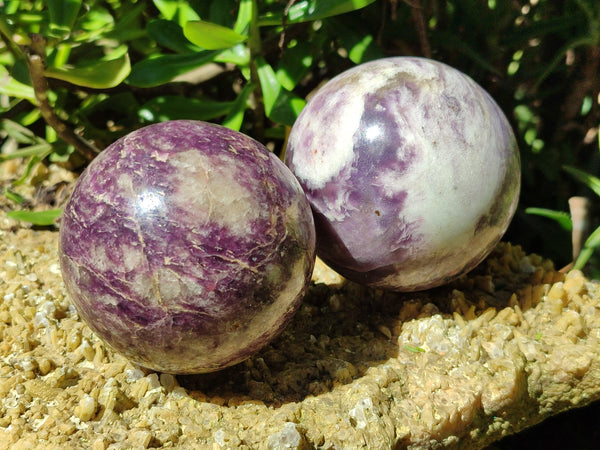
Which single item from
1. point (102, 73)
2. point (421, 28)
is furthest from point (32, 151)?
point (421, 28)

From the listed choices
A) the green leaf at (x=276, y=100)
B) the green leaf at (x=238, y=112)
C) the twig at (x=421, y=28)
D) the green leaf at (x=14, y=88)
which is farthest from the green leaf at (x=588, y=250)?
the green leaf at (x=14, y=88)

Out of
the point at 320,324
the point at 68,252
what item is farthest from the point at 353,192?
the point at 68,252

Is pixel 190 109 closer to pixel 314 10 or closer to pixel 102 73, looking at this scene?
pixel 102 73

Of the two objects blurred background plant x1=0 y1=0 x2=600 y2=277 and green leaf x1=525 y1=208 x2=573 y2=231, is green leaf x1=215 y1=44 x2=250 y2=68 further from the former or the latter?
green leaf x1=525 y1=208 x2=573 y2=231

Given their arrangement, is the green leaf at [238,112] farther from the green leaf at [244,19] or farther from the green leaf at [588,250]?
the green leaf at [588,250]

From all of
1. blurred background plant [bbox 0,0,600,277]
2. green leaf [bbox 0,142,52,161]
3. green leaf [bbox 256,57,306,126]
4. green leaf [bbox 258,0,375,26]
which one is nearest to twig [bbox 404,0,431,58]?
blurred background plant [bbox 0,0,600,277]
